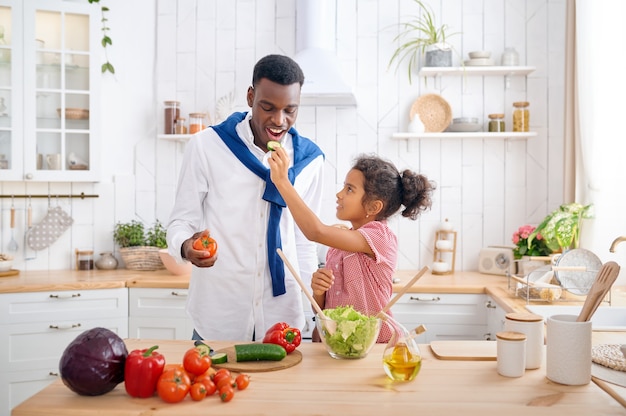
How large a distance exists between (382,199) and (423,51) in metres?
2.04

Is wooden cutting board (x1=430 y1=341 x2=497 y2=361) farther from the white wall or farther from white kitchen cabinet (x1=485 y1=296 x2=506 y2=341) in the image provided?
the white wall

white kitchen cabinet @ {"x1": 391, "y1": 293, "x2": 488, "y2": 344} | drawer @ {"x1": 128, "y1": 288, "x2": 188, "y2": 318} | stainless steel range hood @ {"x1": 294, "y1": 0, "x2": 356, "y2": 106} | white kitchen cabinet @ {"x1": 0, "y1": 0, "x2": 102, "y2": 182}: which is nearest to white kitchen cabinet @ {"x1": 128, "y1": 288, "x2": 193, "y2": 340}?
drawer @ {"x1": 128, "y1": 288, "x2": 188, "y2": 318}

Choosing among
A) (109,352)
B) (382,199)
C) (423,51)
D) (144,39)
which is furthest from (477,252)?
(109,352)

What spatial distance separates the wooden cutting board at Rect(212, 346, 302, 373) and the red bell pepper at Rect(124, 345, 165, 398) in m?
0.22

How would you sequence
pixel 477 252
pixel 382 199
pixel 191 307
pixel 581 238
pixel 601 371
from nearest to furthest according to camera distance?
pixel 601 371, pixel 382 199, pixel 191 307, pixel 581 238, pixel 477 252

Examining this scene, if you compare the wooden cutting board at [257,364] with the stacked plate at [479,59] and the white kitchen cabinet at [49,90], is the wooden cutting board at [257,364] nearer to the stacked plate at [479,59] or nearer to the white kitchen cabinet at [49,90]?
the white kitchen cabinet at [49,90]

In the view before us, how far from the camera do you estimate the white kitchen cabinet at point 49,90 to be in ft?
11.6

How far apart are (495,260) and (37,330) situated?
2596 millimetres

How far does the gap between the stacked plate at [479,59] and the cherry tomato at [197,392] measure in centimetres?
290

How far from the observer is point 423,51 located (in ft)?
12.4

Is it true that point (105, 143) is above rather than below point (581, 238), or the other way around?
above

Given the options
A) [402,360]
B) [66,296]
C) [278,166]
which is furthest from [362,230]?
[66,296]

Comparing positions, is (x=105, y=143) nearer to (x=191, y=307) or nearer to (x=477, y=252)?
(x=191, y=307)

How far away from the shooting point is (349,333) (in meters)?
1.59
